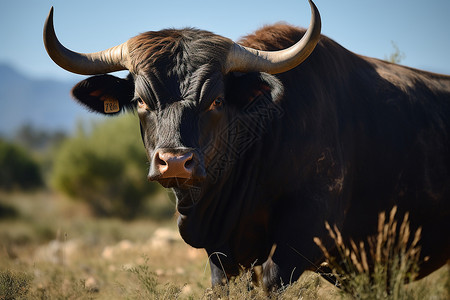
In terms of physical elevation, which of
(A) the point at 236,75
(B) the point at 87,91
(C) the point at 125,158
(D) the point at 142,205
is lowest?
(D) the point at 142,205

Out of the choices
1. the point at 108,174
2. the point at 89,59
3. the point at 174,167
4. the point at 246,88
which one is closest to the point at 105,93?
the point at 89,59

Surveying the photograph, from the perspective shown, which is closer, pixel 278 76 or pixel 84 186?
pixel 278 76

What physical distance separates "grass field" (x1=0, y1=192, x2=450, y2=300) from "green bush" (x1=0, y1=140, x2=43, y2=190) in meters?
21.9

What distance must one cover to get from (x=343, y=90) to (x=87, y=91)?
8.57ft

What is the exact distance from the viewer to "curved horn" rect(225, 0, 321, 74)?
4.46m

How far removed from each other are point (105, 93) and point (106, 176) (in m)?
25.3

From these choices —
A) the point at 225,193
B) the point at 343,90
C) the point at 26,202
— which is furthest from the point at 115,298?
the point at 26,202

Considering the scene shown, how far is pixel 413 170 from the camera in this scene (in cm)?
530

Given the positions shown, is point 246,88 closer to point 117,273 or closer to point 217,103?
point 217,103

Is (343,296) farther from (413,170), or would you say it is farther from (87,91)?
(87,91)

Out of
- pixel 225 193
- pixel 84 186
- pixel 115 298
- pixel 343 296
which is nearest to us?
pixel 343 296

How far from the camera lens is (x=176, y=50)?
4.58 metres

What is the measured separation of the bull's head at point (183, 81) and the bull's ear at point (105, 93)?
0.01m

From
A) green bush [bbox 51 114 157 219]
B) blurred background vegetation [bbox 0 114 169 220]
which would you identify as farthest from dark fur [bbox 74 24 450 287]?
green bush [bbox 51 114 157 219]
